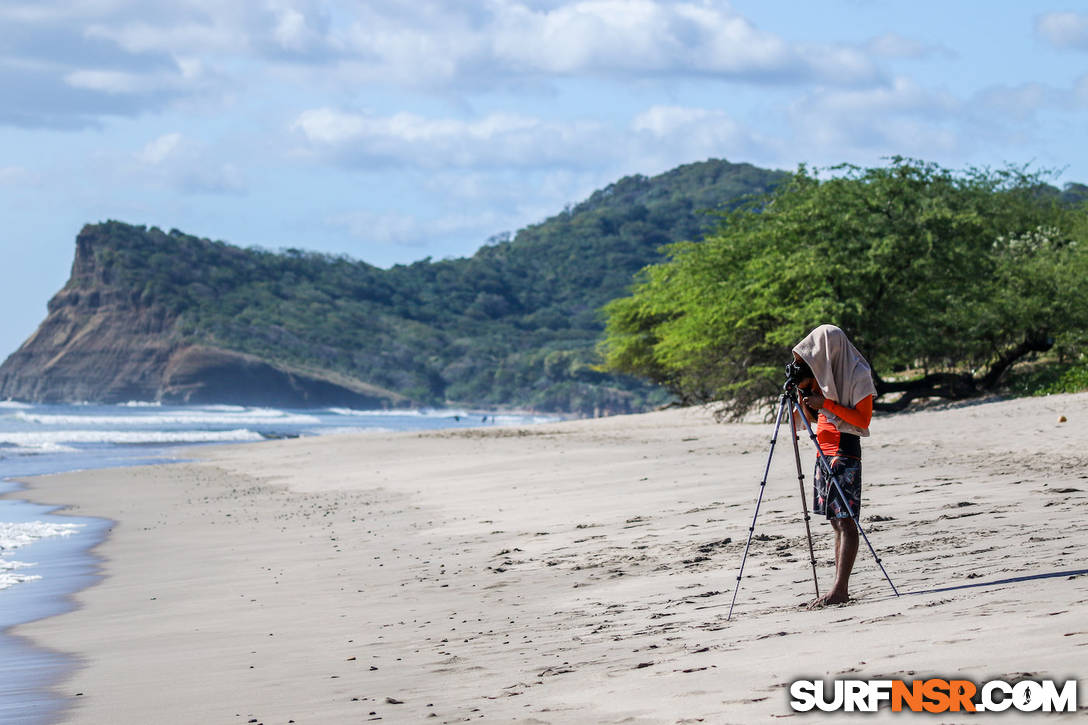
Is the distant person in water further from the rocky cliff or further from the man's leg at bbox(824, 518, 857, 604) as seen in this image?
the rocky cliff

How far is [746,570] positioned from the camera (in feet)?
27.2

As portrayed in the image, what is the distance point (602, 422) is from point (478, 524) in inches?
1017

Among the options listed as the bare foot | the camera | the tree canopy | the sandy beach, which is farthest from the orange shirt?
the tree canopy

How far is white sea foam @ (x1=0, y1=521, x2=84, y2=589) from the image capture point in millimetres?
11328

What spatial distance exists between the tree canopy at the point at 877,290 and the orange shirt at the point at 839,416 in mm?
18218

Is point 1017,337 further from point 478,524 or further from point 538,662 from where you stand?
point 538,662

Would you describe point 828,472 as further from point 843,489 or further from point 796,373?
point 796,373

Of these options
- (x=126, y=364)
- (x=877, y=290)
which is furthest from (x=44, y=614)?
(x=126, y=364)

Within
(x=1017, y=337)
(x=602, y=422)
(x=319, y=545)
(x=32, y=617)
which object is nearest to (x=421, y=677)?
(x=32, y=617)

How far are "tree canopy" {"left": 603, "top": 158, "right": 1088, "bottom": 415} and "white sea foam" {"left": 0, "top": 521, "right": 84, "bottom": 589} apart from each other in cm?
1528

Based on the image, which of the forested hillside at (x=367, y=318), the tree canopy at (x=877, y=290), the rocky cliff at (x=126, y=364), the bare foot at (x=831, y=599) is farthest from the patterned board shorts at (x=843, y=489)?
the rocky cliff at (x=126, y=364)

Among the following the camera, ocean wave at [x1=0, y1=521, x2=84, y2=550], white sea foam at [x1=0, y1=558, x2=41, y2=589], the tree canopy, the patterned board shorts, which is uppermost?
the tree canopy

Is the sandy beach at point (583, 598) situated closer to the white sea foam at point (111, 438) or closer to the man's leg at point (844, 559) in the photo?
the man's leg at point (844, 559)

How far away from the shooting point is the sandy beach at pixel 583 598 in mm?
5305
